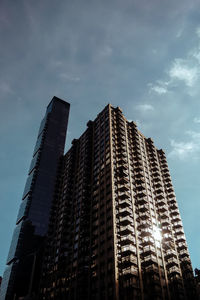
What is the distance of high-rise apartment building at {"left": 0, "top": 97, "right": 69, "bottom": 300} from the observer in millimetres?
105819

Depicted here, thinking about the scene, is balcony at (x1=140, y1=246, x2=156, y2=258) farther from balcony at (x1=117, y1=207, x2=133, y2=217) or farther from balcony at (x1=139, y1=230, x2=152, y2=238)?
balcony at (x1=117, y1=207, x2=133, y2=217)

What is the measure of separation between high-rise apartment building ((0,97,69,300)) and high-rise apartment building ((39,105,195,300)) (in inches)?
570

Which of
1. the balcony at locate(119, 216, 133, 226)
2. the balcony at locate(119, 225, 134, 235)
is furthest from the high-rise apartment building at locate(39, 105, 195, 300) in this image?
the balcony at locate(119, 216, 133, 226)

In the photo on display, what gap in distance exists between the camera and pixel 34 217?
4843 inches

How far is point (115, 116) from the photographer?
373 ft

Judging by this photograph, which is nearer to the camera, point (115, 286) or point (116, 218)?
point (115, 286)

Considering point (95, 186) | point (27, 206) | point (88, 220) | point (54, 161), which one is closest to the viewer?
point (88, 220)

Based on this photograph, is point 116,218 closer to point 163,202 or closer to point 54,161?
point 163,202

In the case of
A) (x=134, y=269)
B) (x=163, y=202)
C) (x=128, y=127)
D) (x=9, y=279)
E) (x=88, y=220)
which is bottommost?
(x=134, y=269)

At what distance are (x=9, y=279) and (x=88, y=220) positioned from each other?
50.1 m

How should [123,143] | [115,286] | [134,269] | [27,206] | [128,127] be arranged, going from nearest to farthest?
[115,286]
[134,269]
[123,143]
[128,127]
[27,206]

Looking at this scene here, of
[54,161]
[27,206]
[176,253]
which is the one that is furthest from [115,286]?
[54,161]

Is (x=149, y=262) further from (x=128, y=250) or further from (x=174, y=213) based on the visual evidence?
(x=174, y=213)

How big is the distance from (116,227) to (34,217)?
62.7 meters
